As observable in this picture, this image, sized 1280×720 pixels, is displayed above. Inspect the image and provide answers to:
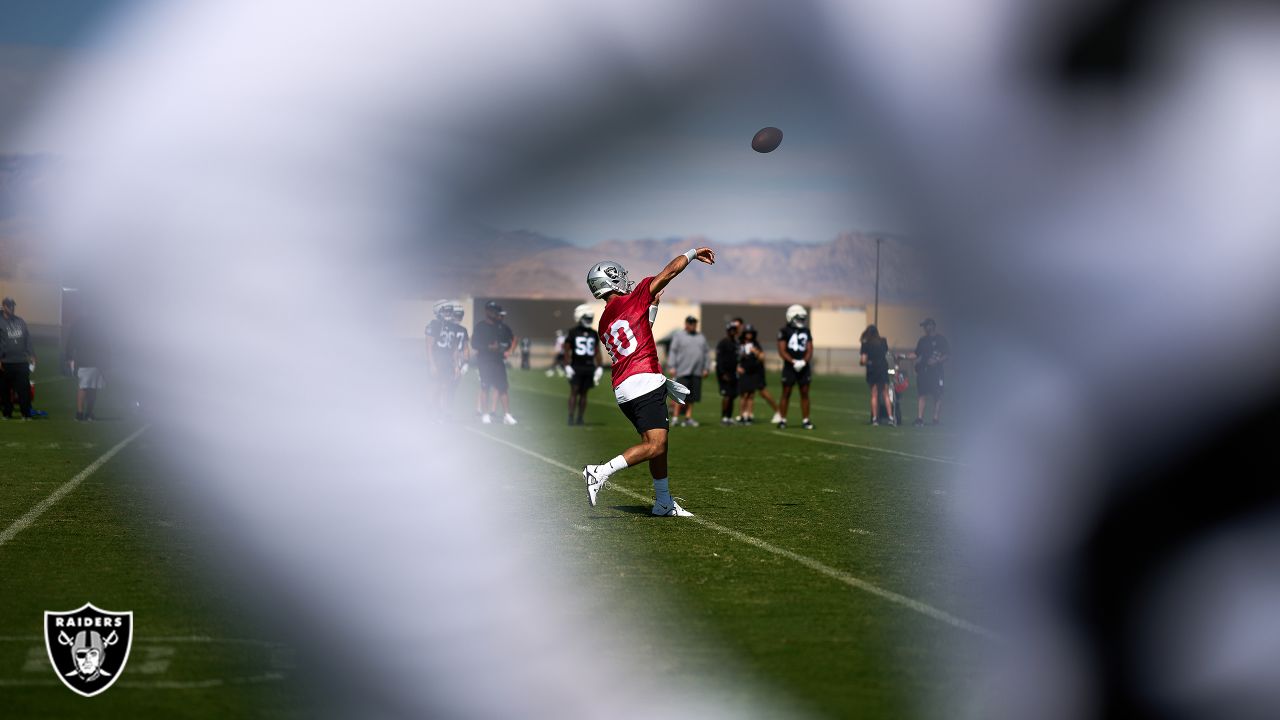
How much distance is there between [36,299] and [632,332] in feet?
246

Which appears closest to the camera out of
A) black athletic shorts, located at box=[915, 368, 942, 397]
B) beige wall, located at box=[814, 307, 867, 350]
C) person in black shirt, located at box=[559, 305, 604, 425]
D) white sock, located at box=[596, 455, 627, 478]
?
white sock, located at box=[596, 455, 627, 478]

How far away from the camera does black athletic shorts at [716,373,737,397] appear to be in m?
24.1

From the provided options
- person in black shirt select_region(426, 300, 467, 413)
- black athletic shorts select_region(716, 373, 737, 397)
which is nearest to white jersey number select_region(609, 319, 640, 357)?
black athletic shorts select_region(716, 373, 737, 397)

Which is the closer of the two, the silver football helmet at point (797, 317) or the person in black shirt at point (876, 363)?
the silver football helmet at point (797, 317)

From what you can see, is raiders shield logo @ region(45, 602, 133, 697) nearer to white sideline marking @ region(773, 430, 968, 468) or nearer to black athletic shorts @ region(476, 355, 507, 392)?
white sideline marking @ region(773, 430, 968, 468)

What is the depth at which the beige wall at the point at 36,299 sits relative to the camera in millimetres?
76750

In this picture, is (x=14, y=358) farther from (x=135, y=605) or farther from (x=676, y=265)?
(x=135, y=605)

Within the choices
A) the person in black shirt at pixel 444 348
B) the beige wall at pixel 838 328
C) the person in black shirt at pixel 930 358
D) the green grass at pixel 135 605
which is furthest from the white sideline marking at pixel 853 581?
the beige wall at pixel 838 328

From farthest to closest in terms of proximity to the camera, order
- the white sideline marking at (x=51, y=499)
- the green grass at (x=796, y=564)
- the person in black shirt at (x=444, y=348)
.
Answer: the person in black shirt at (x=444, y=348) → the white sideline marking at (x=51, y=499) → the green grass at (x=796, y=564)

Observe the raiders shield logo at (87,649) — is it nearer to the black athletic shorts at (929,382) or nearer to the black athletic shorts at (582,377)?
the black athletic shorts at (582,377)

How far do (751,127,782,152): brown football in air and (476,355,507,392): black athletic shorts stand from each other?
1013cm

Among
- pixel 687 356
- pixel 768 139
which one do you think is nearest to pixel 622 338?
pixel 768 139

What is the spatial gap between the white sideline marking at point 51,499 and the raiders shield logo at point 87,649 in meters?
3.47

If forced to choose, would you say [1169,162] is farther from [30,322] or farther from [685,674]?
[30,322]
